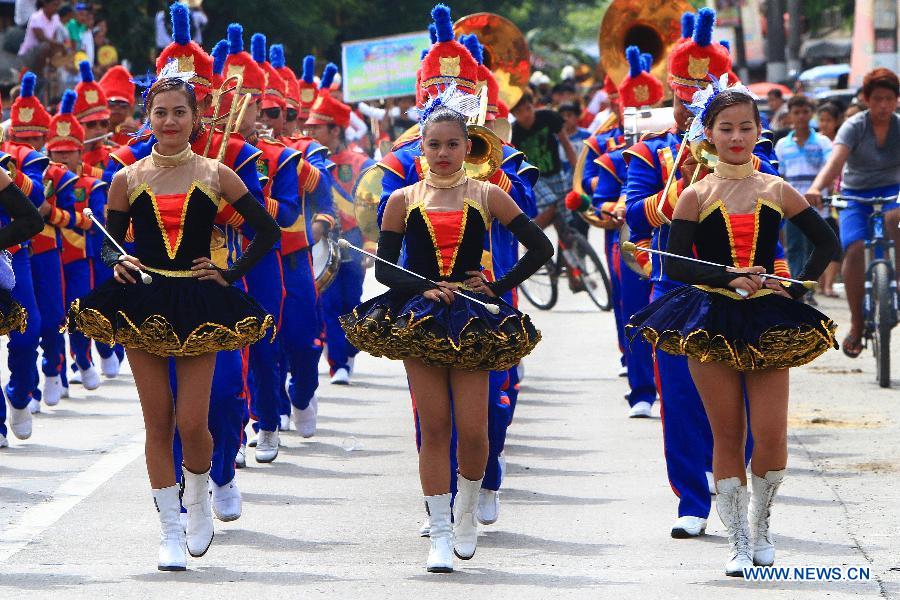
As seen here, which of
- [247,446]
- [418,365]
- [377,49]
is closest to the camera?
[418,365]

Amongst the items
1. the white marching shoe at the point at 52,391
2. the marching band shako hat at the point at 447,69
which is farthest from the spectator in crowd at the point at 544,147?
the marching band shako hat at the point at 447,69

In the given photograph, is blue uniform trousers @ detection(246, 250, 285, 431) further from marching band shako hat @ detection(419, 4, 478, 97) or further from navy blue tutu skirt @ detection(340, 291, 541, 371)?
navy blue tutu skirt @ detection(340, 291, 541, 371)

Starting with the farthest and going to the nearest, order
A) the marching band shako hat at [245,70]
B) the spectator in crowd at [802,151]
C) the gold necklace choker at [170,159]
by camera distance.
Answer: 1. the spectator in crowd at [802,151]
2. the marching band shako hat at [245,70]
3. the gold necklace choker at [170,159]

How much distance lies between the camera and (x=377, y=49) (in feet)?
91.2

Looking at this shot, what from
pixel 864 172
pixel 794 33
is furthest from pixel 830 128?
Answer: pixel 794 33

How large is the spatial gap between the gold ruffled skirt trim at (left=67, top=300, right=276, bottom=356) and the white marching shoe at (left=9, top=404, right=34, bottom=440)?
3.96 meters

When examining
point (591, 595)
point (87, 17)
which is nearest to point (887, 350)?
point (591, 595)

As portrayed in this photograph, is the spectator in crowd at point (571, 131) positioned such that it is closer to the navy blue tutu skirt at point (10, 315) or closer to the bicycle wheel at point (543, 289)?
the bicycle wheel at point (543, 289)

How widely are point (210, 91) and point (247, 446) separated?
2644 mm

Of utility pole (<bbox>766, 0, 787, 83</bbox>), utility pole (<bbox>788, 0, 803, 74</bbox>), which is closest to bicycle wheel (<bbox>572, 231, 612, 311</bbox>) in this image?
utility pole (<bbox>766, 0, 787, 83</bbox>)

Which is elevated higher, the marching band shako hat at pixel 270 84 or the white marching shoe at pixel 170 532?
the marching band shako hat at pixel 270 84

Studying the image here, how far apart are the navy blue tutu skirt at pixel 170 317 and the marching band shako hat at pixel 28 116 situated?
220 inches

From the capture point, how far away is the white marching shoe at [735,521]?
286 inches

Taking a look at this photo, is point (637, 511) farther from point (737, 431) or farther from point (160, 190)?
point (160, 190)
